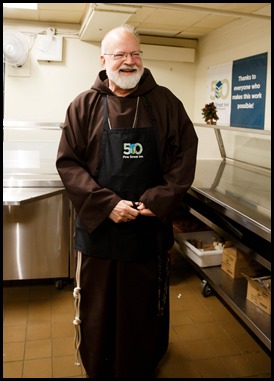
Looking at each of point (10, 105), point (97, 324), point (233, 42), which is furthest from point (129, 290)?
point (10, 105)

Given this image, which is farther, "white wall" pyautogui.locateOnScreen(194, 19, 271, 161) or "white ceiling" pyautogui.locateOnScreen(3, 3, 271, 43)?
"white wall" pyautogui.locateOnScreen(194, 19, 271, 161)

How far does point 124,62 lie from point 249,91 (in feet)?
5.88

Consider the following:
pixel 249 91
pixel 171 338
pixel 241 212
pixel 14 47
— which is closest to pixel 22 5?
pixel 14 47

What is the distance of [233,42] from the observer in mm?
3186

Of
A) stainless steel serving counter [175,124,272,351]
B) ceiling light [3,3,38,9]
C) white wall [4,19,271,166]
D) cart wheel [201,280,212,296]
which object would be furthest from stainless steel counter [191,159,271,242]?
ceiling light [3,3,38,9]

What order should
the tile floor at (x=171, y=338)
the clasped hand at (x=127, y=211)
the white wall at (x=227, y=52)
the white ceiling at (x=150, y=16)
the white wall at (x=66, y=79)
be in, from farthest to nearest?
the white wall at (x=66, y=79), the white wall at (x=227, y=52), the white ceiling at (x=150, y=16), the tile floor at (x=171, y=338), the clasped hand at (x=127, y=211)

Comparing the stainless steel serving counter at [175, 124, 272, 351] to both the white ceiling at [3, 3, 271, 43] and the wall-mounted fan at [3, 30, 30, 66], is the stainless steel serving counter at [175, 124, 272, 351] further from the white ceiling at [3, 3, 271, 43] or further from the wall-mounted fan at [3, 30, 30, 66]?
the wall-mounted fan at [3, 30, 30, 66]

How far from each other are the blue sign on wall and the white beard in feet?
5.24

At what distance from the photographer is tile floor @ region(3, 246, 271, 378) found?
66.1 inches

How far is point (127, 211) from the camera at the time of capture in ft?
4.45

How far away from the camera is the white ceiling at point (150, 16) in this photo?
252 centimetres

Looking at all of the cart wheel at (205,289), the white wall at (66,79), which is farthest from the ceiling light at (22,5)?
the cart wheel at (205,289)

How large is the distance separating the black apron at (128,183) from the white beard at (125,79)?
0.26ft

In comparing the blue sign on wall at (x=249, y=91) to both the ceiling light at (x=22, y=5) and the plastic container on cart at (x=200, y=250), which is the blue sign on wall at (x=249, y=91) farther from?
the ceiling light at (x=22, y=5)
